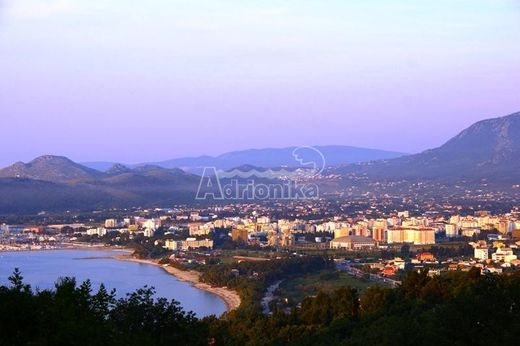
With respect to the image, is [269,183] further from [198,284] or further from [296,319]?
[296,319]

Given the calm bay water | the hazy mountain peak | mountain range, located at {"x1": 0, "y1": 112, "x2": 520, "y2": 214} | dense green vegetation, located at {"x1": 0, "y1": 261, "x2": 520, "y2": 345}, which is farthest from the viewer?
the hazy mountain peak

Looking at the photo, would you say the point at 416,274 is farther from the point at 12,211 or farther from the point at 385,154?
the point at 385,154

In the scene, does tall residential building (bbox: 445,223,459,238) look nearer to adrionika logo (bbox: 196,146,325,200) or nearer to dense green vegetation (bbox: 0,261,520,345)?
adrionika logo (bbox: 196,146,325,200)

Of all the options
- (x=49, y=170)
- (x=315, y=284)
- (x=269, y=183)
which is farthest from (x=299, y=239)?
(x=49, y=170)

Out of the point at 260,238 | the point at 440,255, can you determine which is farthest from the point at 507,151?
the point at 440,255

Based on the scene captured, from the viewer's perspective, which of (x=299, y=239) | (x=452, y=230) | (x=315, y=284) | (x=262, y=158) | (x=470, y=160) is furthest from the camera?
(x=262, y=158)

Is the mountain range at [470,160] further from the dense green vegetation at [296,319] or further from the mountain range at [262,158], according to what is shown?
the dense green vegetation at [296,319]

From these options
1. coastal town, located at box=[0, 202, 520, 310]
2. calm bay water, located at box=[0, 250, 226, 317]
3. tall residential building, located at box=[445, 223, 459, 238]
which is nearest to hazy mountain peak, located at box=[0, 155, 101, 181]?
coastal town, located at box=[0, 202, 520, 310]
